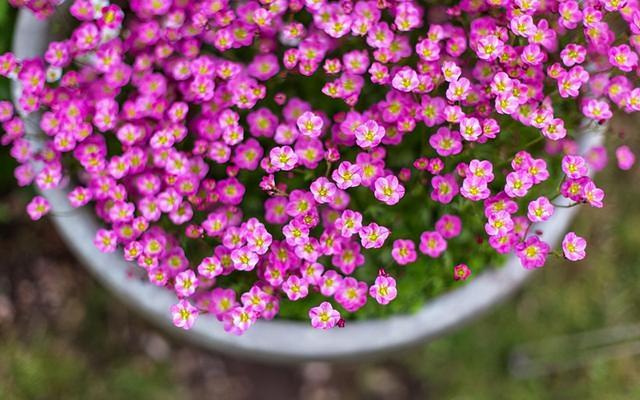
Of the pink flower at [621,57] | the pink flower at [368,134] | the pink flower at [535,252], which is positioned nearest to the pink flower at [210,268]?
the pink flower at [368,134]

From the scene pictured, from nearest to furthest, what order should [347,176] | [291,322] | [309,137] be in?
[347,176]
[309,137]
[291,322]

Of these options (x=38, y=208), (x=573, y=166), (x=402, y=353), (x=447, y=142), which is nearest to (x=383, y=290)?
(x=447, y=142)

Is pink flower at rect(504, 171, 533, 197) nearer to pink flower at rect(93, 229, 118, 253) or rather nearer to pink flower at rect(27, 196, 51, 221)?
pink flower at rect(93, 229, 118, 253)

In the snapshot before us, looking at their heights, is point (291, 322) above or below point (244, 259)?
below

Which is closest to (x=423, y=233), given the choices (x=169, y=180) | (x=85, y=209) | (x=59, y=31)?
(x=169, y=180)

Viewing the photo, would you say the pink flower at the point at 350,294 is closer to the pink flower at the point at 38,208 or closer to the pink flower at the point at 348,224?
the pink flower at the point at 348,224

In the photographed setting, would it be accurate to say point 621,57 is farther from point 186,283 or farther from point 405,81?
point 186,283
